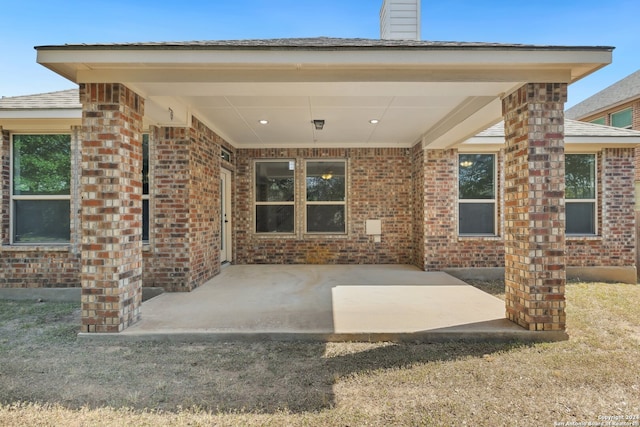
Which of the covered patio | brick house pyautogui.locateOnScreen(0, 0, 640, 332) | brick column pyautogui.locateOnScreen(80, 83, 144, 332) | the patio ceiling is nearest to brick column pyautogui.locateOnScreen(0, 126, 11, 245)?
brick house pyautogui.locateOnScreen(0, 0, 640, 332)

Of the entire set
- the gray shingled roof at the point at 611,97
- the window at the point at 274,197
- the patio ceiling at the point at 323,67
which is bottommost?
the window at the point at 274,197

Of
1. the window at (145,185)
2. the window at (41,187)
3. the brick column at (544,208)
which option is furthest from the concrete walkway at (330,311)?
the window at (41,187)

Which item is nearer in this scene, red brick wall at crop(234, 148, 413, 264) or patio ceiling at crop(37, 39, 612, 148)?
patio ceiling at crop(37, 39, 612, 148)

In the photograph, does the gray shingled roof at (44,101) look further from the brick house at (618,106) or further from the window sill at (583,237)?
the brick house at (618,106)

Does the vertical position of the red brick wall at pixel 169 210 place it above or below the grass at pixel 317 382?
above

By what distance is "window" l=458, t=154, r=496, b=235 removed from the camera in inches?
285

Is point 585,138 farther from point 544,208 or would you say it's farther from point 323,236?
point 323,236

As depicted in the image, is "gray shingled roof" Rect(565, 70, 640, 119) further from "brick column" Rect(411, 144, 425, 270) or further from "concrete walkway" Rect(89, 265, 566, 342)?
"concrete walkway" Rect(89, 265, 566, 342)

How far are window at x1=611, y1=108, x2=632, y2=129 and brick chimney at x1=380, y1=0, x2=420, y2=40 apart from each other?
339 inches

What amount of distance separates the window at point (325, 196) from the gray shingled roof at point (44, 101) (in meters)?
4.60

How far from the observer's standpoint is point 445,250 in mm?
7035

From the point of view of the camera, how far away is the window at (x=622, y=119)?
35.7 ft

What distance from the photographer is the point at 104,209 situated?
136 inches

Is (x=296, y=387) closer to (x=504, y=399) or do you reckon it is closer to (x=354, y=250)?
(x=504, y=399)
